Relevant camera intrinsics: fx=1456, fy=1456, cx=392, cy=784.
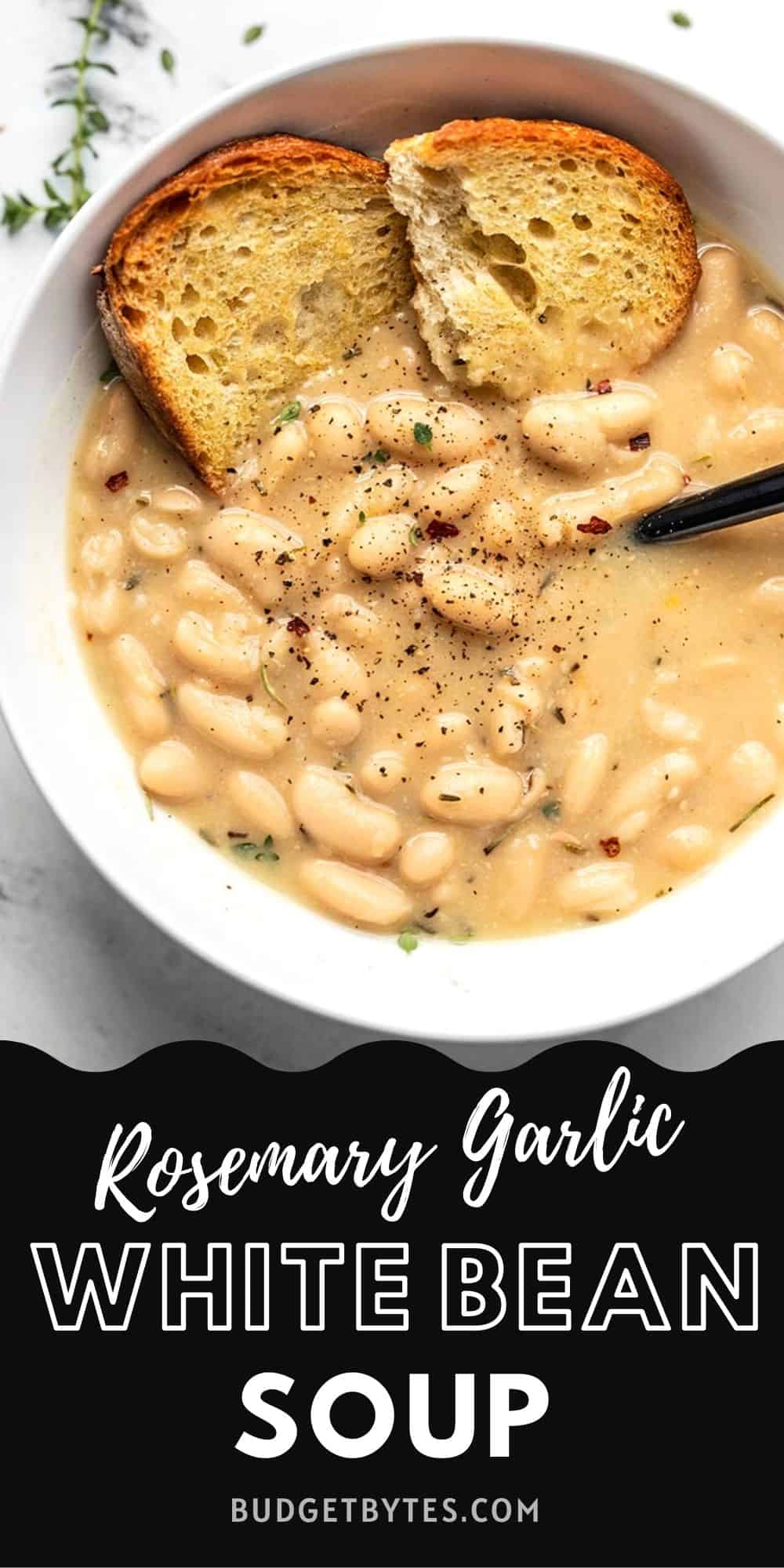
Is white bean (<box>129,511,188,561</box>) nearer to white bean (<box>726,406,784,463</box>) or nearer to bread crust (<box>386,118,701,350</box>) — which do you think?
bread crust (<box>386,118,701,350</box>)

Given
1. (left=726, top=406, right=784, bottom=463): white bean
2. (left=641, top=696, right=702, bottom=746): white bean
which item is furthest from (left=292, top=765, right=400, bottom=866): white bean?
(left=726, top=406, right=784, bottom=463): white bean

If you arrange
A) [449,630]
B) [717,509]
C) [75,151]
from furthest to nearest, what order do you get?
[75,151] < [449,630] < [717,509]

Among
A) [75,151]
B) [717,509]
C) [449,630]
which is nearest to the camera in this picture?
[717,509]

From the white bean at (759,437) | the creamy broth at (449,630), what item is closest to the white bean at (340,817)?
the creamy broth at (449,630)

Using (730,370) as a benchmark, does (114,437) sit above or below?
below

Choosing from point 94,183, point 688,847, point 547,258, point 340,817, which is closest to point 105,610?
point 340,817

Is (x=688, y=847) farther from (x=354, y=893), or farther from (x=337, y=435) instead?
(x=337, y=435)
